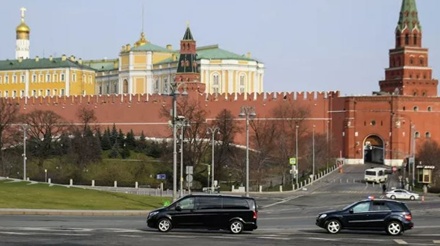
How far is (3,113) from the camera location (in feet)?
383

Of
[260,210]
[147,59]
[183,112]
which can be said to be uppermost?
[147,59]

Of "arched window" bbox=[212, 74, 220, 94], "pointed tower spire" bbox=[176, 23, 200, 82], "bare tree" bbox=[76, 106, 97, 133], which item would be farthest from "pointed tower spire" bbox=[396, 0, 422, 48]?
"bare tree" bbox=[76, 106, 97, 133]

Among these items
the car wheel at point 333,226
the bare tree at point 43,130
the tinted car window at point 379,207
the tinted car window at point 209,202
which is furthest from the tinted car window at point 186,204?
the bare tree at point 43,130

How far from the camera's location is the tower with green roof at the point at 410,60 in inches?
4825

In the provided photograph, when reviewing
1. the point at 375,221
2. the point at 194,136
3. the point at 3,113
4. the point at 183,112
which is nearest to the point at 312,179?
the point at 194,136

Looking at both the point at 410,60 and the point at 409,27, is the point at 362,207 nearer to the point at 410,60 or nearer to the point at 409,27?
the point at 409,27

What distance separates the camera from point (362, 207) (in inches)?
1187

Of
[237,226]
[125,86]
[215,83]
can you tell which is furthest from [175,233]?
[125,86]

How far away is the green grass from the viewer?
41.6 metres

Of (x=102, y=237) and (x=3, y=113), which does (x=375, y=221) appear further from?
(x=3, y=113)

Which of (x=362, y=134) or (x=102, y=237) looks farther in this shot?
(x=362, y=134)

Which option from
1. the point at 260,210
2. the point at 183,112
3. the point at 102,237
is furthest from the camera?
the point at 183,112

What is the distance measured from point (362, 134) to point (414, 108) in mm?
6822

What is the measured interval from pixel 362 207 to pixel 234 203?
3983 millimetres
